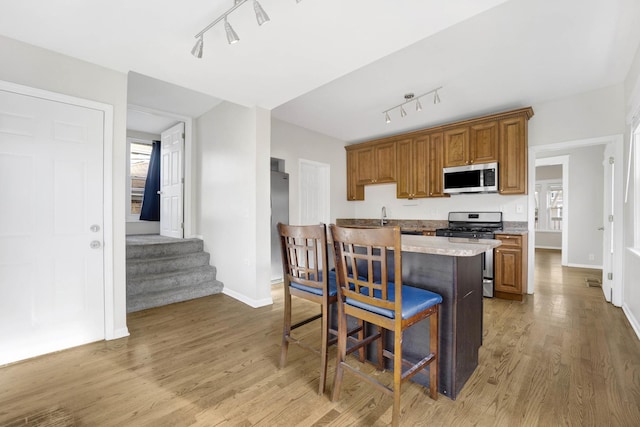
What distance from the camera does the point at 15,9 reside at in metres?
1.84

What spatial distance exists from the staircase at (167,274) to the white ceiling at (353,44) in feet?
6.79

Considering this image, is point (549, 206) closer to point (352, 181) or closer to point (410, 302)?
point (352, 181)

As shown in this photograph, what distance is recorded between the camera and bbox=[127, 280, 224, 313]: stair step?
3.25m

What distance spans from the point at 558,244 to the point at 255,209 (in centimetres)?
836

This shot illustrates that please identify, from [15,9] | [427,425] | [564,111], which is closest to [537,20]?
[564,111]

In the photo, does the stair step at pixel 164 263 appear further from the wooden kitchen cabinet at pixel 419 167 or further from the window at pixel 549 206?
the window at pixel 549 206

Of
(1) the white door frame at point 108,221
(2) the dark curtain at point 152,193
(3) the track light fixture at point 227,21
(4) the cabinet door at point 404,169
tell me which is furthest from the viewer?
(2) the dark curtain at point 152,193

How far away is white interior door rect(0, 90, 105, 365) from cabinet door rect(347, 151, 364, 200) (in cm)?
416

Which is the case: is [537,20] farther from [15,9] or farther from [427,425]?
[15,9]

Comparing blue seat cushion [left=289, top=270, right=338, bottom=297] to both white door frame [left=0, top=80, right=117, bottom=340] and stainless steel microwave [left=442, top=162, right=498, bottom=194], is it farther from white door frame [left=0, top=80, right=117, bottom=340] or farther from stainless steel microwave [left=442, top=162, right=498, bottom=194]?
stainless steel microwave [left=442, top=162, right=498, bottom=194]

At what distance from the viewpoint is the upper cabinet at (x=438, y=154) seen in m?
3.80

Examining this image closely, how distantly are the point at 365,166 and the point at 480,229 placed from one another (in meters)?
2.33

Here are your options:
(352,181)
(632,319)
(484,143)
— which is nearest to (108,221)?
(352,181)

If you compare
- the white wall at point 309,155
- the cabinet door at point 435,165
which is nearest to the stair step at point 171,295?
the white wall at point 309,155
